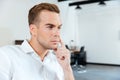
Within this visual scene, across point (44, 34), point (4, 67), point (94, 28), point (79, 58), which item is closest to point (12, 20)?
point (79, 58)

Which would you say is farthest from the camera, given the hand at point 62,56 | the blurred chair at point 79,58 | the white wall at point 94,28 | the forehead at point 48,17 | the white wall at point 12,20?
the blurred chair at point 79,58

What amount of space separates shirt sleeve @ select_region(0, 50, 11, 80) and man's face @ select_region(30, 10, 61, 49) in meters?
0.29

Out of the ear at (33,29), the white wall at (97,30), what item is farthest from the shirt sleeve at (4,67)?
the white wall at (97,30)

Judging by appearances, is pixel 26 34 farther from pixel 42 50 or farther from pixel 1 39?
pixel 42 50

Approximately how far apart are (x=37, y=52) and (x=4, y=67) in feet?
0.97

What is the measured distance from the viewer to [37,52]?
1481mm

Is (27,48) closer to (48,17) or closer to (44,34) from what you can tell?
(44,34)

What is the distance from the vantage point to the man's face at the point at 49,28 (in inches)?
55.7

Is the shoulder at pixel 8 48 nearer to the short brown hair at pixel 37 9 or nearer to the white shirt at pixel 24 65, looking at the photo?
the white shirt at pixel 24 65

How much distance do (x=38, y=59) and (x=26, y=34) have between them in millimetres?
6867

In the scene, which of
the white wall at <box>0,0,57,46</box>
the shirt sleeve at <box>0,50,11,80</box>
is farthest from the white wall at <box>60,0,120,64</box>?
the shirt sleeve at <box>0,50,11,80</box>

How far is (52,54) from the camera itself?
5.39 ft

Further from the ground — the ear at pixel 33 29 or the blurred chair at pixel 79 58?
the ear at pixel 33 29

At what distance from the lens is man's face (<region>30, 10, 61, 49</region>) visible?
1.42 metres
